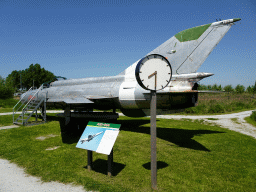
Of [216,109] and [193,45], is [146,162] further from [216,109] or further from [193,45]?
[216,109]

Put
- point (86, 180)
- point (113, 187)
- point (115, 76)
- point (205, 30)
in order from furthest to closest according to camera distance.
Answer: point (115, 76) < point (205, 30) < point (86, 180) < point (113, 187)

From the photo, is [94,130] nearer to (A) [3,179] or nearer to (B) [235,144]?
(A) [3,179]

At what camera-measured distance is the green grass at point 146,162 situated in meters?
4.61

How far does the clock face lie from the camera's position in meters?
4.30

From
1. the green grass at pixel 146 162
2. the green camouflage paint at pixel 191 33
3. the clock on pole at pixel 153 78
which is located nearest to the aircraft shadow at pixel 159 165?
the green grass at pixel 146 162

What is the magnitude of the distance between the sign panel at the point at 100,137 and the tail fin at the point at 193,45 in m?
4.91

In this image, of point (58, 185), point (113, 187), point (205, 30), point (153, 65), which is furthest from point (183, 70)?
point (58, 185)

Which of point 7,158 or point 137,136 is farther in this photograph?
point 137,136

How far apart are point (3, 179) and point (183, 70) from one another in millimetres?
8118

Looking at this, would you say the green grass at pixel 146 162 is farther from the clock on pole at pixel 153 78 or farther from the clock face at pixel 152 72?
the clock face at pixel 152 72

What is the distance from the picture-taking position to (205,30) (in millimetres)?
7875

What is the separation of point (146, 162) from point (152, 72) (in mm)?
3432

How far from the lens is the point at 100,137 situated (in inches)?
193

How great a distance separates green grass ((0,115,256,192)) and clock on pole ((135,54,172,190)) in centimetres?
93
